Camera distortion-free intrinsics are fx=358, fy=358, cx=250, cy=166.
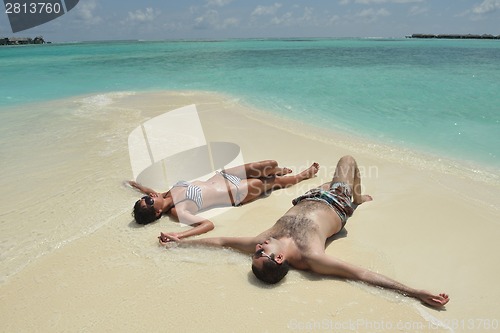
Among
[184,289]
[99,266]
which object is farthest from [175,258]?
[99,266]

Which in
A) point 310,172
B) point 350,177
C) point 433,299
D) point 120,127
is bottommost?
point 433,299

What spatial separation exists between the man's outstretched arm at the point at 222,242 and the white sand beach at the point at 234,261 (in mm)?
79

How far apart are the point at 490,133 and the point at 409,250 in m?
5.51

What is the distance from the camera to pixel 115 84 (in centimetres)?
1606

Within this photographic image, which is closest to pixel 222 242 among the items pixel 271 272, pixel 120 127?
pixel 271 272

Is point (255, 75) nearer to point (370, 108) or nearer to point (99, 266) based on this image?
point (370, 108)

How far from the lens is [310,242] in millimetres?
3285

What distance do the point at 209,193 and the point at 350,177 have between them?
5.68 ft

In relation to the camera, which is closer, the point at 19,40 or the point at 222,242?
the point at 222,242

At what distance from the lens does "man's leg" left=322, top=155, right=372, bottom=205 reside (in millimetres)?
4228

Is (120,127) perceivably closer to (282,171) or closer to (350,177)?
(282,171)

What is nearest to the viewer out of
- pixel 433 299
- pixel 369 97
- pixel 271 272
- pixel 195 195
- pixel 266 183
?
pixel 433 299

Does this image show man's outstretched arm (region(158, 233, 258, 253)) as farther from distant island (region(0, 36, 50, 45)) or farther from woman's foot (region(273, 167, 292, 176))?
distant island (region(0, 36, 50, 45))

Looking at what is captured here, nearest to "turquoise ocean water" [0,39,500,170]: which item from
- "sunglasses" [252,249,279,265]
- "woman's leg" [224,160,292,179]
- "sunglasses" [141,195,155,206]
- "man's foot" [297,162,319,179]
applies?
"man's foot" [297,162,319,179]
